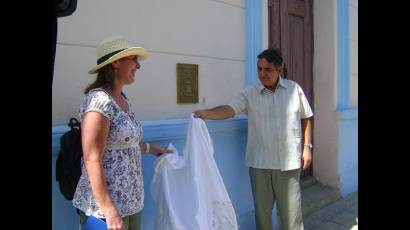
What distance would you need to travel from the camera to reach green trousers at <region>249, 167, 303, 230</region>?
316cm

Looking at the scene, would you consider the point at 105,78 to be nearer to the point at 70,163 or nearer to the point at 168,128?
the point at 70,163

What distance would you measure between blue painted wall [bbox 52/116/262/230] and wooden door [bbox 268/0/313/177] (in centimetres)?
133

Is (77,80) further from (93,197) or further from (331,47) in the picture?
(331,47)

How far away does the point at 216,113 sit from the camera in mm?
3010

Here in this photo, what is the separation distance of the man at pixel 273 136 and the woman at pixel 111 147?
1.10 metres

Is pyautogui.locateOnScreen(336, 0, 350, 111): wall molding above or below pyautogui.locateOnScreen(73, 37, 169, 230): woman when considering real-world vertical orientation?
above

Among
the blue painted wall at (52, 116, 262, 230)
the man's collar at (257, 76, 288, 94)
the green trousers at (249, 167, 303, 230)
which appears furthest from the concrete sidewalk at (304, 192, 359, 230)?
the man's collar at (257, 76, 288, 94)

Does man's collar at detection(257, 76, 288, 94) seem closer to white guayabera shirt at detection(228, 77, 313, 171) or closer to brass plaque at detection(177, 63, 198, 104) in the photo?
white guayabera shirt at detection(228, 77, 313, 171)

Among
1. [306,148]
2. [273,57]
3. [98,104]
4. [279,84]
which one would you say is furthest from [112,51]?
[306,148]

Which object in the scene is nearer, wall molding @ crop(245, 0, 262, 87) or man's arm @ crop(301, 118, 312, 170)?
man's arm @ crop(301, 118, 312, 170)

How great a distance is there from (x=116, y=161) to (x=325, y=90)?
3843 mm

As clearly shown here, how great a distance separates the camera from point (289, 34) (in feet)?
Result: 15.6

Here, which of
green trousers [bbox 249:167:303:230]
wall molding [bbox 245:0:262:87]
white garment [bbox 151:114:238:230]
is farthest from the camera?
wall molding [bbox 245:0:262:87]
